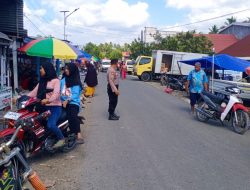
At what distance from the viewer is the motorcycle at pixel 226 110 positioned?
9691 millimetres

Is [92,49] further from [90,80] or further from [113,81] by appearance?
[113,81]

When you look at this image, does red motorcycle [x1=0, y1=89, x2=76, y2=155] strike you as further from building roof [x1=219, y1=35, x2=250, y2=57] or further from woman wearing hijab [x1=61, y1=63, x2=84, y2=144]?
building roof [x1=219, y1=35, x2=250, y2=57]

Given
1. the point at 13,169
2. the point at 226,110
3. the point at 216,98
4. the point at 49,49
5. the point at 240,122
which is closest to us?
the point at 13,169

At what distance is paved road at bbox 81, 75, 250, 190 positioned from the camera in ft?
17.7

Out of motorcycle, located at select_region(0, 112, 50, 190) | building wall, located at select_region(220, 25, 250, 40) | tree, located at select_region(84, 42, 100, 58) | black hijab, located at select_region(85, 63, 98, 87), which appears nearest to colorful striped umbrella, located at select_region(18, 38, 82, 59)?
black hijab, located at select_region(85, 63, 98, 87)

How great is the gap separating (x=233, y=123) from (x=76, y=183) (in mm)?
5951

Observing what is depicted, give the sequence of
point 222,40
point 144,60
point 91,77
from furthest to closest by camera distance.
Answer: point 222,40 < point 144,60 < point 91,77

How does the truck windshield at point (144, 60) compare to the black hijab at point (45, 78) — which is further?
the truck windshield at point (144, 60)

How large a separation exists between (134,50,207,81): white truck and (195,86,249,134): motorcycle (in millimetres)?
16831

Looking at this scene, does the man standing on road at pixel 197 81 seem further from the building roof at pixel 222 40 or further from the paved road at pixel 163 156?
the building roof at pixel 222 40

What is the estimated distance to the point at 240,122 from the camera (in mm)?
9727

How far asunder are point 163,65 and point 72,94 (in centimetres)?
2390

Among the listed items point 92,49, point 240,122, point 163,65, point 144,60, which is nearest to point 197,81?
point 240,122

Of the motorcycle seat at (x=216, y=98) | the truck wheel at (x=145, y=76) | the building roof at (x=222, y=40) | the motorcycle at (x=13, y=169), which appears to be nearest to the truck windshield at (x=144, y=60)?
the truck wheel at (x=145, y=76)
